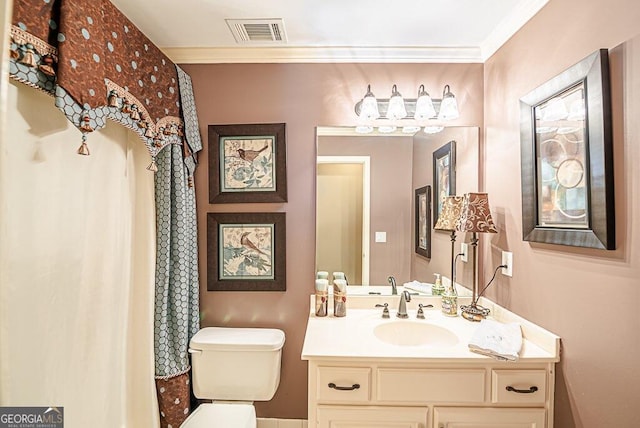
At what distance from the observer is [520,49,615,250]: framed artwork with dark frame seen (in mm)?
1066

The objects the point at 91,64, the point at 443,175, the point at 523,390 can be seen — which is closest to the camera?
the point at 91,64

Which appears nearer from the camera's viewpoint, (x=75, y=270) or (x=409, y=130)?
(x=75, y=270)

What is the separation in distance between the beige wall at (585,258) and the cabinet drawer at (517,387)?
8 centimetres

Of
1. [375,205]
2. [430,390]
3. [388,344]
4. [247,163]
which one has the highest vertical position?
[247,163]

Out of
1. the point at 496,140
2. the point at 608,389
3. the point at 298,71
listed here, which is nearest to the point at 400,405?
the point at 608,389

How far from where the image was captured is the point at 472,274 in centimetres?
183

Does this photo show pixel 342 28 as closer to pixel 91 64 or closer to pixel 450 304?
pixel 91 64

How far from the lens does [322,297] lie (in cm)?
180

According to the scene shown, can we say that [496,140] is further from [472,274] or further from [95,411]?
[95,411]

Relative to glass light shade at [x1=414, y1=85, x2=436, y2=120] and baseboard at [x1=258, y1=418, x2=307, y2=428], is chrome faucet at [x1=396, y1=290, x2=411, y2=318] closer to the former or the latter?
baseboard at [x1=258, y1=418, x2=307, y2=428]

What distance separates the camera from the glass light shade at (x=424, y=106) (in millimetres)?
1793

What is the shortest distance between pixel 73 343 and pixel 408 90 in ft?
6.82

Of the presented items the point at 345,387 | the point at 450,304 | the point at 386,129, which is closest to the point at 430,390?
the point at 345,387

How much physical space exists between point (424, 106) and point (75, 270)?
185 cm
